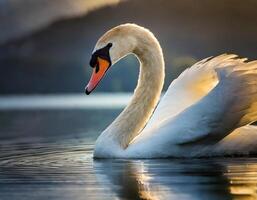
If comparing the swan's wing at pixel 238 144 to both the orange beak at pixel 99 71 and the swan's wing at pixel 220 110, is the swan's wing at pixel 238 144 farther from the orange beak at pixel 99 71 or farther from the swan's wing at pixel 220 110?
the orange beak at pixel 99 71

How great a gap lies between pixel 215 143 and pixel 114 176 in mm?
1907

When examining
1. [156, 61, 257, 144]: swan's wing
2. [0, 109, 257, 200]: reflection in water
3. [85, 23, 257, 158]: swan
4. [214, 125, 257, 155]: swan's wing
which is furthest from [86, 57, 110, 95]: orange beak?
[214, 125, 257, 155]: swan's wing

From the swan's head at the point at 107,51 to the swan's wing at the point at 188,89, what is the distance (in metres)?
1.03

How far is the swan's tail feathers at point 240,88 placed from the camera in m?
12.0

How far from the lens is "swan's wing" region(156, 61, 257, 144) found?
11.9m

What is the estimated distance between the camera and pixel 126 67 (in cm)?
6225

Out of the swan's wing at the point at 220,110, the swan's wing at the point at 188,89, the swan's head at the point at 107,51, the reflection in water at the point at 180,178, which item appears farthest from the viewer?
the swan's wing at the point at 188,89

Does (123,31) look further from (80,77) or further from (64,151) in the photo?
(80,77)

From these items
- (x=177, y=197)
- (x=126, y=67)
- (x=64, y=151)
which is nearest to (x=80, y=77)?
(x=126, y=67)

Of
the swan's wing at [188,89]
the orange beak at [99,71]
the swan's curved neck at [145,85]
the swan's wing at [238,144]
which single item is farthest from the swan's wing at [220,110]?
the swan's wing at [188,89]

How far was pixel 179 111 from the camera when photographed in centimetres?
1327

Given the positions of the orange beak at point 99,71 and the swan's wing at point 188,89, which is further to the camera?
the swan's wing at point 188,89

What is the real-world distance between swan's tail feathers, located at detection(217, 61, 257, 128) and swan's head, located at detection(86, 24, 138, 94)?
1.37m

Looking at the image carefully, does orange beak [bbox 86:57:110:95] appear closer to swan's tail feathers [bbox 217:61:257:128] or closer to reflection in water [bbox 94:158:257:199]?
reflection in water [bbox 94:158:257:199]
